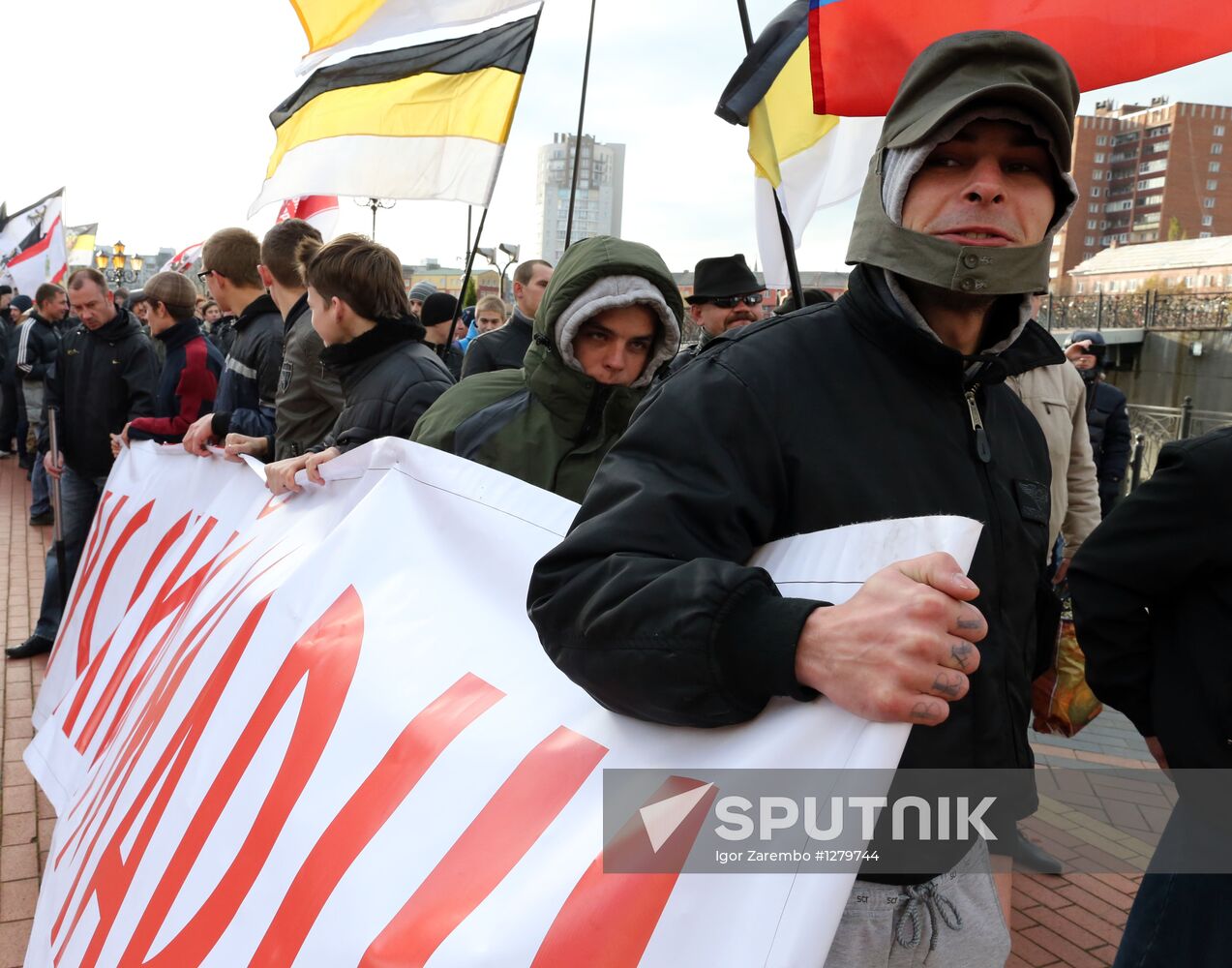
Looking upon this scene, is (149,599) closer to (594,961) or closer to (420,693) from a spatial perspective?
(420,693)

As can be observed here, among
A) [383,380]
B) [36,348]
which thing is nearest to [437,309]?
[383,380]

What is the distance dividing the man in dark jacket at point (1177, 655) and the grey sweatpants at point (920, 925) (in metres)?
0.67

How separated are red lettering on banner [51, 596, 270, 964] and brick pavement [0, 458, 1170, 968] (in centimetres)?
112

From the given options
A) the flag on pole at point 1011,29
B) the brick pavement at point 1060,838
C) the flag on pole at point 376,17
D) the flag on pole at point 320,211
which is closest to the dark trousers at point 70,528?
the brick pavement at point 1060,838

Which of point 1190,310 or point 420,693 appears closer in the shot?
point 420,693

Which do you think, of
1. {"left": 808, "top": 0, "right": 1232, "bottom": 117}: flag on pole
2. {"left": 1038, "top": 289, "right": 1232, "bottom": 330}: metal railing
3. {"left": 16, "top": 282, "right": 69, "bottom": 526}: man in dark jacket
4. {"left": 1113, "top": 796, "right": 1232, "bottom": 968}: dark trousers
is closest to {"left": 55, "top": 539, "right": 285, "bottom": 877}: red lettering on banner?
{"left": 1113, "top": 796, "right": 1232, "bottom": 968}: dark trousers

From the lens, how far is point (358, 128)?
4605mm

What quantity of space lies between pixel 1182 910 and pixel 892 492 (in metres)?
1.22

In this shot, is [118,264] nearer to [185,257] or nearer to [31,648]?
[185,257]

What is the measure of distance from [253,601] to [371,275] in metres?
1.35

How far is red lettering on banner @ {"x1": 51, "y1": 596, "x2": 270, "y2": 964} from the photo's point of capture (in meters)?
2.17

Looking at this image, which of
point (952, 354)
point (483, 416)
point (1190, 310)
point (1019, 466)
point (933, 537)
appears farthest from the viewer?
point (1190, 310)

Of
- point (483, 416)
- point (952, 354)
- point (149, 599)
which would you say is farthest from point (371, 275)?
point (952, 354)

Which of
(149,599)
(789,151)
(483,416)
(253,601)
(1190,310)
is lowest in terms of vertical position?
(1190,310)
